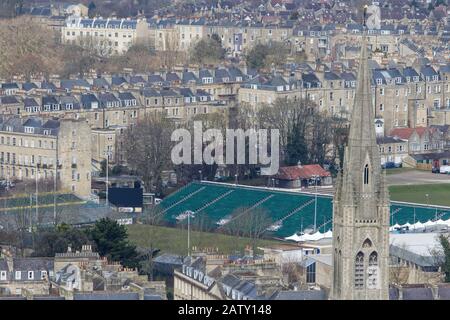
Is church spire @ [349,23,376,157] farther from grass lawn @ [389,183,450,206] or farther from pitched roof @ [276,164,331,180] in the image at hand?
pitched roof @ [276,164,331,180]

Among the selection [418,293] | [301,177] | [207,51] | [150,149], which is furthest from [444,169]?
[418,293]

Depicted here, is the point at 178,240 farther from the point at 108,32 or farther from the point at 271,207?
the point at 108,32

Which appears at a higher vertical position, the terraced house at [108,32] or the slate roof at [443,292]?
the terraced house at [108,32]

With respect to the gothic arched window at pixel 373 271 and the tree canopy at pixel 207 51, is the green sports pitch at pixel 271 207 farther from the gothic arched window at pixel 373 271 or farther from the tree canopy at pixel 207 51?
the tree canopy at pixel 207 51

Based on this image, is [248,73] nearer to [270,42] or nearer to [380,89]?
[380,89]

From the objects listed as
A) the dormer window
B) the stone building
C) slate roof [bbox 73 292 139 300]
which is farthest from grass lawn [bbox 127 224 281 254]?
slate roof [bbox 73 292 139 300]
